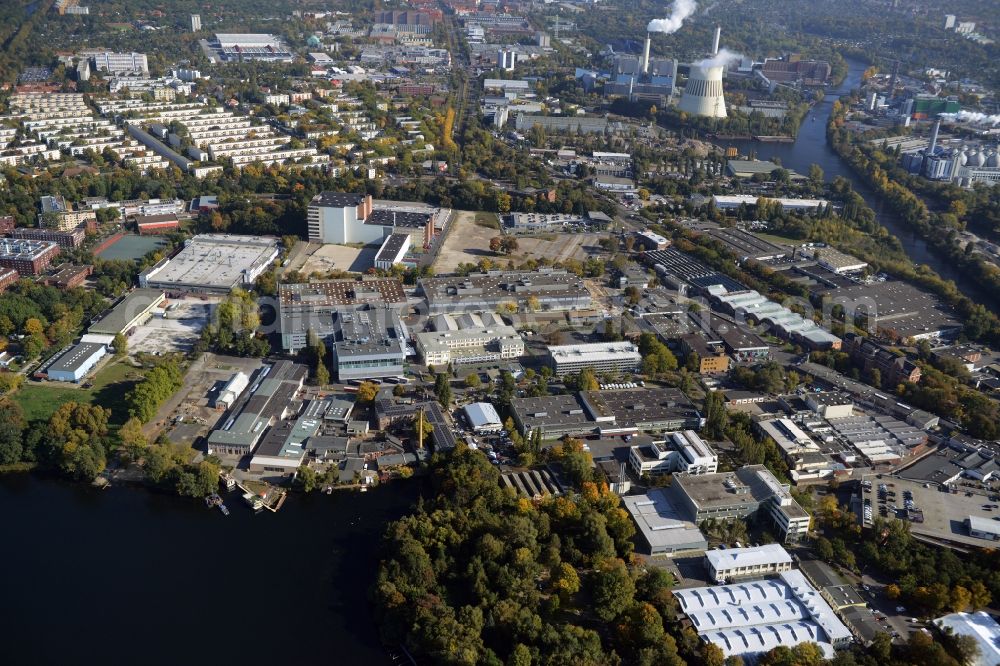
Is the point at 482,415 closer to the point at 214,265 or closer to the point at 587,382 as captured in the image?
the point at 587,382

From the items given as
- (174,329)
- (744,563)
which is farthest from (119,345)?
(744,563)

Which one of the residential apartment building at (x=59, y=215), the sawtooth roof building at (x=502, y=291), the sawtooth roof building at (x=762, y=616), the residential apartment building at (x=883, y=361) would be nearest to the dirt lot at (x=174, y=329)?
the sawtooth roof building at (x=502, y=291)

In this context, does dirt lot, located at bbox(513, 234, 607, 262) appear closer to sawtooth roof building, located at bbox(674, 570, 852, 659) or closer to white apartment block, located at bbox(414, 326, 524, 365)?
white apartment block, located at bbox(414, 326, 524, 365)

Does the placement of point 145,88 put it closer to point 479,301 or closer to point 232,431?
point 479,301

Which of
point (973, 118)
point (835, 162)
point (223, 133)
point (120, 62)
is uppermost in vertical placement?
point (120, 62)

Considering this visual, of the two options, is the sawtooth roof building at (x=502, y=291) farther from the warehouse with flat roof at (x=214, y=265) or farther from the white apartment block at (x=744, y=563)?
the white apartment block at (x=744, y=563)

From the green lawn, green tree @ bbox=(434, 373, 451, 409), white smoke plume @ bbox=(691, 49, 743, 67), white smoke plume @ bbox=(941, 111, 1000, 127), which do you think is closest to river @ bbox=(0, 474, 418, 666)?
green tree @ bbox=(434, 373, 451, 409)
